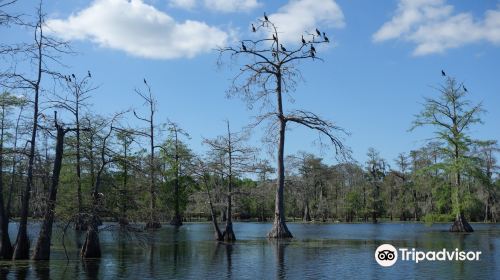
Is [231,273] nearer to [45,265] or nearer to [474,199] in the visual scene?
[45,265]

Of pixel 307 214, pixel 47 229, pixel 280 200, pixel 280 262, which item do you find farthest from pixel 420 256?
pixel 307 214

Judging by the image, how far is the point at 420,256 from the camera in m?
22.8

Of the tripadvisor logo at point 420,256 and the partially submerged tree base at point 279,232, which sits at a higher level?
the partially submerged tree base at point 279,232

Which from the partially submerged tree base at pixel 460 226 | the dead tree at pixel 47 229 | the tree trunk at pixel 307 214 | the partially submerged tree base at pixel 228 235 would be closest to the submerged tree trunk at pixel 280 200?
the partially submerged tree base at pixel 228 235

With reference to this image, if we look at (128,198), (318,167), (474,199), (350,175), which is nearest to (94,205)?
(128,198)

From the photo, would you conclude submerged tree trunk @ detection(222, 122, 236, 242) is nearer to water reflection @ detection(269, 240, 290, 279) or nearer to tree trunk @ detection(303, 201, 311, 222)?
water reflection @ detection(269, 240, 290, 279)

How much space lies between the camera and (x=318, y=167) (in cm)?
9125

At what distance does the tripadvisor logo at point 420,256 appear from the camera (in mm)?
21078

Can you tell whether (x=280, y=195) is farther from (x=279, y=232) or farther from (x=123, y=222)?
(x=123, y=222)

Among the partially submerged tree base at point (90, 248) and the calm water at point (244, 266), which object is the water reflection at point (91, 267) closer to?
the calm water at point (244, 266)

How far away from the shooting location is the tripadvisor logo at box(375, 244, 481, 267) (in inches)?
830

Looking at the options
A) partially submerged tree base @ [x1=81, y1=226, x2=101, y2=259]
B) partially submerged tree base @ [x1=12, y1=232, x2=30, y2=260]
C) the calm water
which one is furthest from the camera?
partially submerged tree base @ [x1=81, y1=226, x2=101, y2=259]

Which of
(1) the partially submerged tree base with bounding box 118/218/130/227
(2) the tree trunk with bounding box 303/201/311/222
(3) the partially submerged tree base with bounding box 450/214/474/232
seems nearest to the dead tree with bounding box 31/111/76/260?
(1) the partially submerged tree base with bounding box 118/218/130/227

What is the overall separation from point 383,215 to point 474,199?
51.7m
